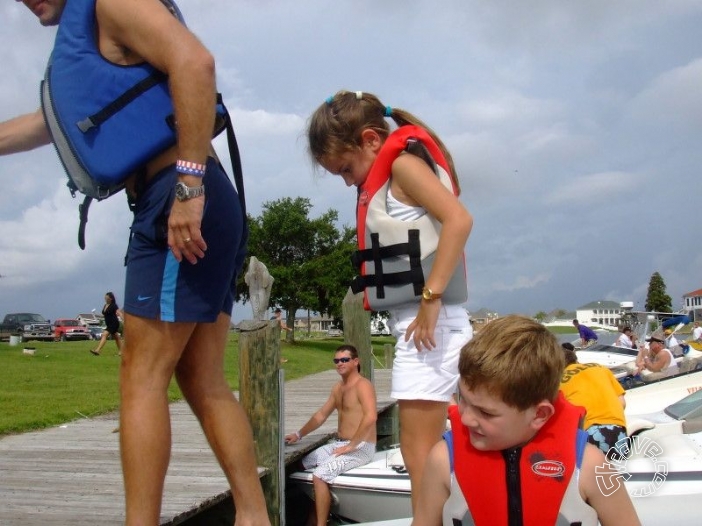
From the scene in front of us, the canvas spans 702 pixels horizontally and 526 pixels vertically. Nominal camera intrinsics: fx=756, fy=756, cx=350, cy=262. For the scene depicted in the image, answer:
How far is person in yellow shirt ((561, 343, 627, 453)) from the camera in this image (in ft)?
16.4

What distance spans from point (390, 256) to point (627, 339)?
74.3 feet

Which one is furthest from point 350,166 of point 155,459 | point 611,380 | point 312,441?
point 312,441

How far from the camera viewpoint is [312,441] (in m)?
7.68

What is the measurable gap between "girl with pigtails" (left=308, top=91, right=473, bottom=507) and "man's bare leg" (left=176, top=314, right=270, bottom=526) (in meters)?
0.59

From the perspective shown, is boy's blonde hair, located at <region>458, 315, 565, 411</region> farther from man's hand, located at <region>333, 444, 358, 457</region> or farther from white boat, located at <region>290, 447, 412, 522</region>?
man's hand, located at <region>333, 444, 358, 457</region>

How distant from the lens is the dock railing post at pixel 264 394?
602cm

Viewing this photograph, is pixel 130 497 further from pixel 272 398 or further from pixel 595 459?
pixel 272 398

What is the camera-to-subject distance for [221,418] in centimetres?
276

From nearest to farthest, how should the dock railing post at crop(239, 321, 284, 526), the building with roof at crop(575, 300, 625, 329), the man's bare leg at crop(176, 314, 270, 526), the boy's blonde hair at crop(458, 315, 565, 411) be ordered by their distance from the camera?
the boy's blonde hair at crop(458, 315, 565, 411) → the man's bare leg at crop(176, 314, 270, 526) → the dock railing post at crop(239, 321, 284, 526) → the building with roof at crop(575, 300, 625, 329)

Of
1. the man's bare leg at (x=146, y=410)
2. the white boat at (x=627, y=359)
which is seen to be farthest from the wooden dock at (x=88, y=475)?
the white boat at (x=627, y=359)

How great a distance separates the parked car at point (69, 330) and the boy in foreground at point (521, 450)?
43914 millimetres

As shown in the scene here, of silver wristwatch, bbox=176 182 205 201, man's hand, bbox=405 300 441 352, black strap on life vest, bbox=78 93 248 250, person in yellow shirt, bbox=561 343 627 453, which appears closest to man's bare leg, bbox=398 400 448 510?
man's hand, bbox=405 300 441 352

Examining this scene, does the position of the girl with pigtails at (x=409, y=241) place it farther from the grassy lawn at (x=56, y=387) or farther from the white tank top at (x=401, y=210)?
the grassy lawn at (x=56, y=387)

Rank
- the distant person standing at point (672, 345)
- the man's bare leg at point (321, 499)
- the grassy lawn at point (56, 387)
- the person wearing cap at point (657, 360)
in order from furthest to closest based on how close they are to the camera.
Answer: the distant person standing at point (672, 345), the person wearing cap at point (657, 360), the grassy lawn at point (56, 387), the man's bare leg at point (321, 499)
